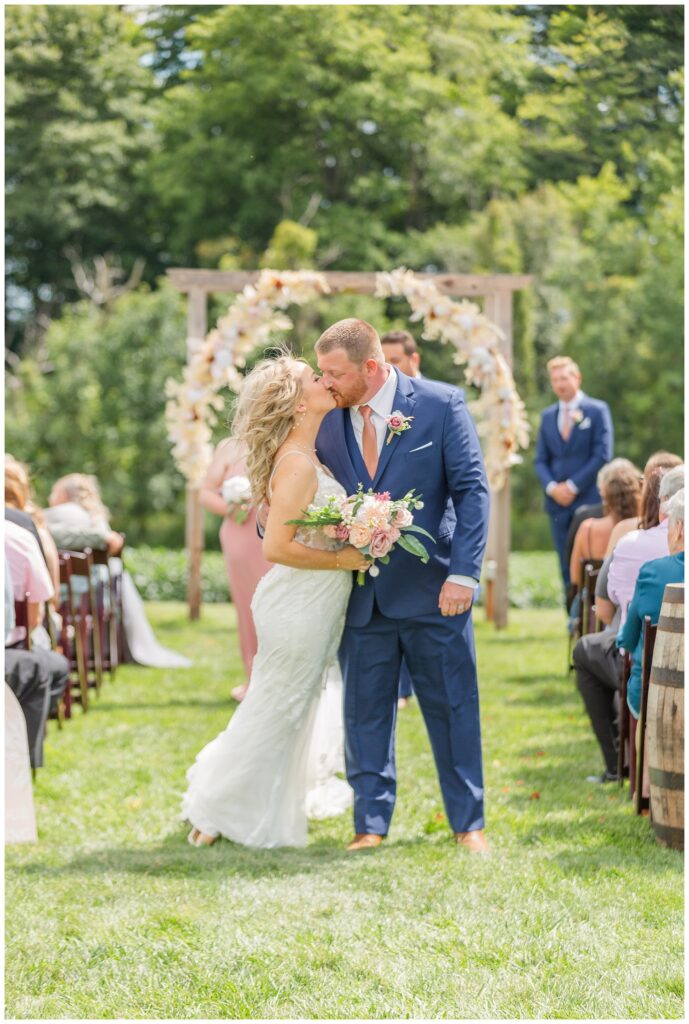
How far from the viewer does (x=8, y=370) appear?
28.6 metres

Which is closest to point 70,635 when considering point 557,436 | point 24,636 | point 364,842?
point 24,636

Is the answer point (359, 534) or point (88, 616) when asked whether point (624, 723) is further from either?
point (88, 616)

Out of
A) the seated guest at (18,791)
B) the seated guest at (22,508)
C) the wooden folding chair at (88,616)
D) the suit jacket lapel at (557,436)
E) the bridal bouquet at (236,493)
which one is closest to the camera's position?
the seated guest at (18,791)

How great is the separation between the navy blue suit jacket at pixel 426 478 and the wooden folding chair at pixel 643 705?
0.77 meters

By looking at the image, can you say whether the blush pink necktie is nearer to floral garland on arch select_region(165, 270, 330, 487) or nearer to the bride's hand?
the bride's hand

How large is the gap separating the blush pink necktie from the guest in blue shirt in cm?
120

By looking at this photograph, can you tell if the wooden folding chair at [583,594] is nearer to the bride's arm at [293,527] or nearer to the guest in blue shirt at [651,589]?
the guest in blue shirt at [651,589]

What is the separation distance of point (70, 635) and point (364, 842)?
3.63 metres

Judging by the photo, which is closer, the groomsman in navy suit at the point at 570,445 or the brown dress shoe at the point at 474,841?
the brown dress shoe at the point at 474,841

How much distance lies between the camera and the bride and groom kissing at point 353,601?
16.9ft

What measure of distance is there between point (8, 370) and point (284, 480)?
975 inches

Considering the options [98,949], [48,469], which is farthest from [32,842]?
[48,469]

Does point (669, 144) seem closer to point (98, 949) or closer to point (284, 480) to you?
point (284, 480)

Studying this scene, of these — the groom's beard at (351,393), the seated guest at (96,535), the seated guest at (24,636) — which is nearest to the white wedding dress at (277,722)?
the groom's beard at (351,393)
